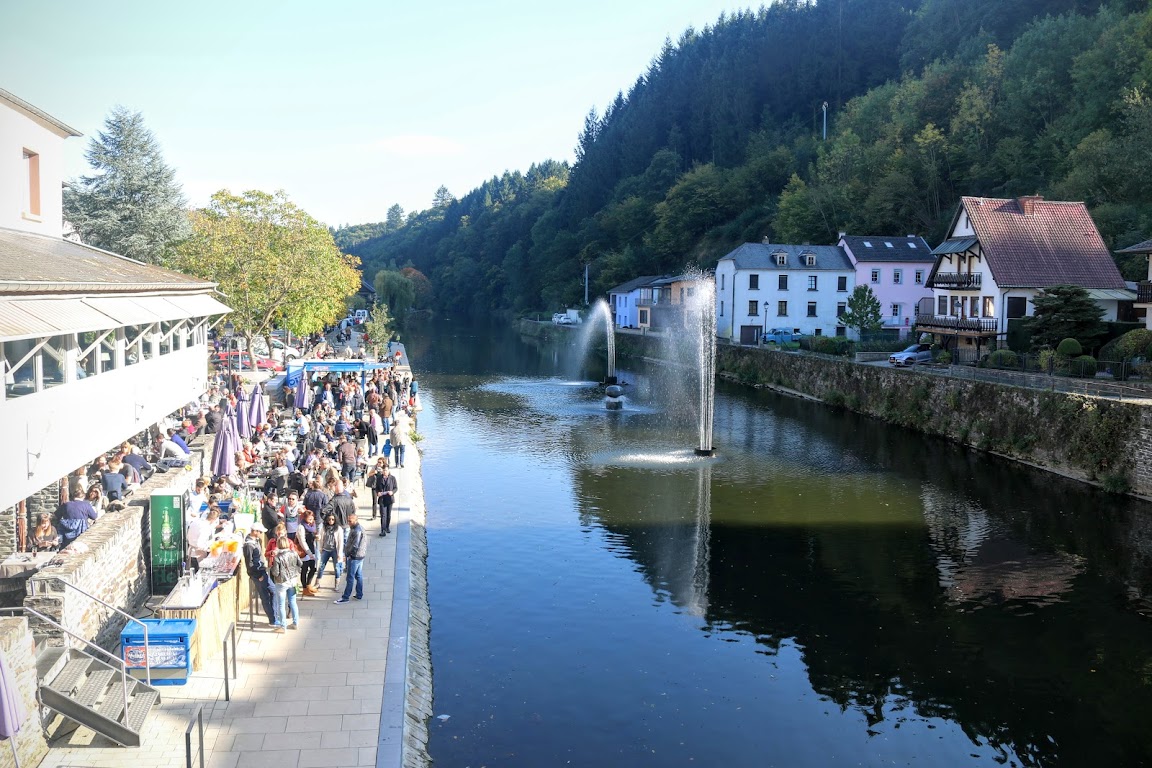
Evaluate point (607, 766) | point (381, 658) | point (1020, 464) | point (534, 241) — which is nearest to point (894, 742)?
point (607, 766)

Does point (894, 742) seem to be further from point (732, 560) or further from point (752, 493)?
point (752, 493)

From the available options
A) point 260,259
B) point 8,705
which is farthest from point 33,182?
point 260,259

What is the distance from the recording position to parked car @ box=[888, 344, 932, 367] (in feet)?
157

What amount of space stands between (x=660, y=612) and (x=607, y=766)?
6.16m

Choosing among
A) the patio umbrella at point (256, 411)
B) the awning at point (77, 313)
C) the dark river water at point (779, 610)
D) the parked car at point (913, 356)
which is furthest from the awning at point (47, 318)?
the parked car at point (913, 356)

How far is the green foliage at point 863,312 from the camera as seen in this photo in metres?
61.2

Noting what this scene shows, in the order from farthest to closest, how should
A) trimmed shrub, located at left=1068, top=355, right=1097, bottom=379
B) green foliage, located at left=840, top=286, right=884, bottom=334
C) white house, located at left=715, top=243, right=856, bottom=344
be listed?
white house, located at left=715, top=243, right=856, bottom=344 < green foliage, located at left=840, top=286, right=884, bottom=334 < trimmed shrub, located at left=1068, top=355, right=1097, bottom=379

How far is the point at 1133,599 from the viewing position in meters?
19.9

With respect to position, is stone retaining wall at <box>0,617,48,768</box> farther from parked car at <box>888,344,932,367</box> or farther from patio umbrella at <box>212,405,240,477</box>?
parked car at <box>888,344,932,367</box>

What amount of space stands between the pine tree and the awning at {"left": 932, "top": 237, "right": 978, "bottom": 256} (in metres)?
41.8

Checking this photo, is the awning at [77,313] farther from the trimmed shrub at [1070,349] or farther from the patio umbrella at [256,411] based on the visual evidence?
the trimmed shrub at [1070,349]

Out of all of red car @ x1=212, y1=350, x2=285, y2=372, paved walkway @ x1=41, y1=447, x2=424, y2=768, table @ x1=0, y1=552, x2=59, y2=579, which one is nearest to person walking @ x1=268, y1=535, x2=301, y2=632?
paved walkway @ x1=41, y1=447, x2=424, y2=768

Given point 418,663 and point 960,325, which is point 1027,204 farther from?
point 418,663

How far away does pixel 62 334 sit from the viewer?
1330 centimetres
